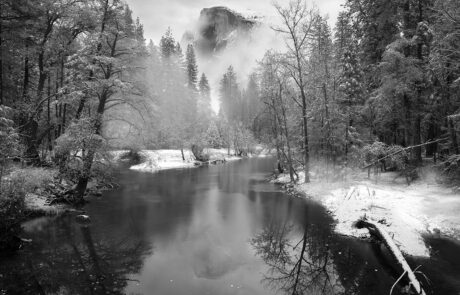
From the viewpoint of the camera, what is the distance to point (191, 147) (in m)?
54.2

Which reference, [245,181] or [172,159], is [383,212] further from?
[172,159]

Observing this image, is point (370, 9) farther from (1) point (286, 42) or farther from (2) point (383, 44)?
(1) point (286, 42)

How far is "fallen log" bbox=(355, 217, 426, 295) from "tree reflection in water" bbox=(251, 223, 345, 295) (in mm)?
1838

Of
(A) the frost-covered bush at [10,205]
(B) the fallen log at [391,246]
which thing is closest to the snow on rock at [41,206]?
(A) the frost-covered bush at [10,205]

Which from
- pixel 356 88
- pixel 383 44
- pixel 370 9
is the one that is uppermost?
pixel 370 9

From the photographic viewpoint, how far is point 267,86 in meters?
30.0

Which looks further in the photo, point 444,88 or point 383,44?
point 383,44

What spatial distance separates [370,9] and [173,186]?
23.5 metres

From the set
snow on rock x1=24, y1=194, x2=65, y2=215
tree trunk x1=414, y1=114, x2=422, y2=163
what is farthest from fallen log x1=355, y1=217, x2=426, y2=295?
snow on rock x1=24, y1=194, x2=65, y2=215

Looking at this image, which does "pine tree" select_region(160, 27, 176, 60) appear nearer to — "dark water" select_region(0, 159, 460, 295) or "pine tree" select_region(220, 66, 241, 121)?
"pine tree" select_region(220, 66, 241, 121)

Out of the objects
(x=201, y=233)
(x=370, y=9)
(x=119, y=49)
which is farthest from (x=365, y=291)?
(x=370, y=9)

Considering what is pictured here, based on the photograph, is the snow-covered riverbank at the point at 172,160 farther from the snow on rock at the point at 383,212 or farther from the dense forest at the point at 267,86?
the snow on rock at the point at 383,212

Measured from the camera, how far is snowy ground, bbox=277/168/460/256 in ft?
38.8

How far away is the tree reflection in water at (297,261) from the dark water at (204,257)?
33 mm
